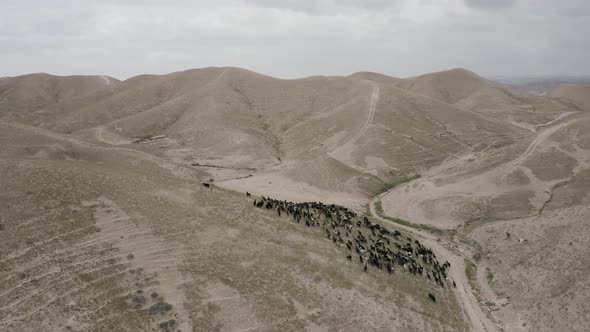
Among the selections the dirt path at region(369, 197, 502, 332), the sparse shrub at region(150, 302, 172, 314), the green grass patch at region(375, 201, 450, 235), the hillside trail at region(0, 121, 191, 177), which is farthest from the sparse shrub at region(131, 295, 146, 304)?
the green grass patch at region(375, 201, 450, 235)

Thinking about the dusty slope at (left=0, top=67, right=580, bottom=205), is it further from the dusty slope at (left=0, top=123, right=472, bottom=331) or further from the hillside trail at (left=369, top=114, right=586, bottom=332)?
the dusty slope at (left=0, top=123, right=472, bottom=331)

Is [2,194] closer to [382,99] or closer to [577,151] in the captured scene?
[577,151]

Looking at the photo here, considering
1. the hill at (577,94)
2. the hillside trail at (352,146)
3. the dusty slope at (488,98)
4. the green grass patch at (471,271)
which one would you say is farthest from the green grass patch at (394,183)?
the hill at (577,94)

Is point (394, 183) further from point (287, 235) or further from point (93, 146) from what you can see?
point (93, 146)

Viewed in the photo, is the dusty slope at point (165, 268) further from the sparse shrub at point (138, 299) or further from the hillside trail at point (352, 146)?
the hillside trail at point (352, 146)

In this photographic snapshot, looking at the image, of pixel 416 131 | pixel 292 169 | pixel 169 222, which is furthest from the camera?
pixel 416 131

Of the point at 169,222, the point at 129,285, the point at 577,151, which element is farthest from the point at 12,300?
the point at 577,151

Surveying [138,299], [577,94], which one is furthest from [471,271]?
[577,94]
